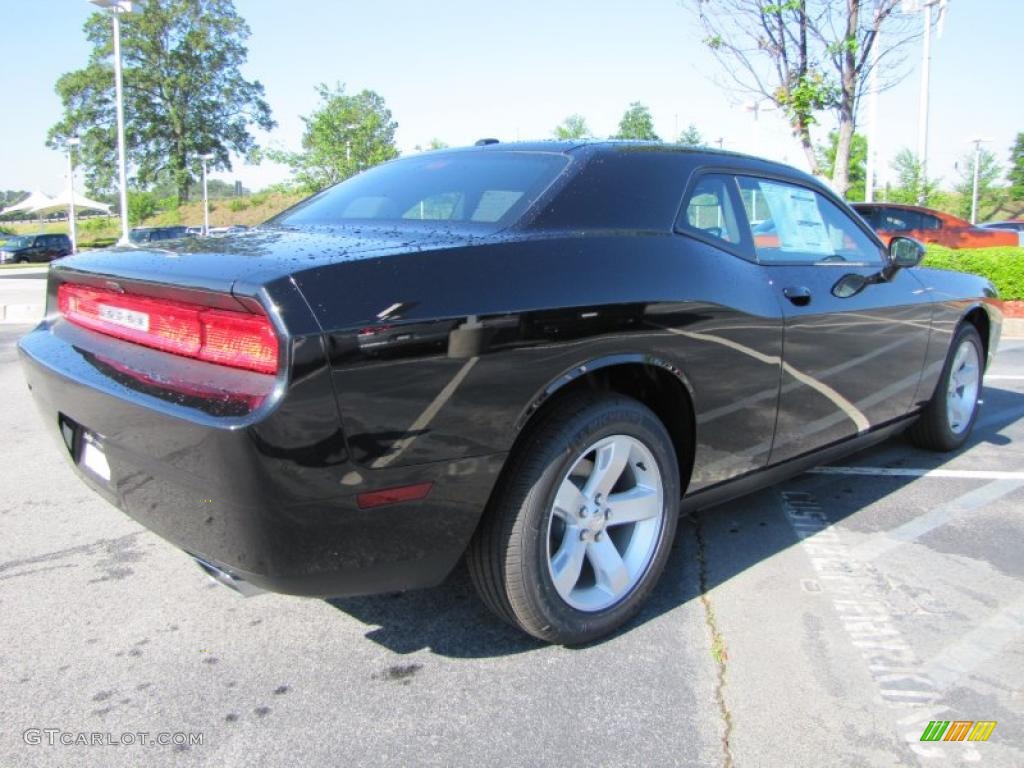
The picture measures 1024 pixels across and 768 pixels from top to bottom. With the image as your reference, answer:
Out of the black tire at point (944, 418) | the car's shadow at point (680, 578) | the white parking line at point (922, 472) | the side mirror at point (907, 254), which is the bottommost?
the car's shadow at point (680, 578)

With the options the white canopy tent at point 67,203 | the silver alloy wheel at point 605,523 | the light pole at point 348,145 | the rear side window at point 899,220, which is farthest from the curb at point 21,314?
the white canopy tent at point 67,203

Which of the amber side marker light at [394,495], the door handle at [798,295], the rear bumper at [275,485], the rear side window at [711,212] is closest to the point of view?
the rear bumper at [275,485]

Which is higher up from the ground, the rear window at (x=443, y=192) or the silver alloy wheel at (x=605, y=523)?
the rear window at (x=443, y=192)

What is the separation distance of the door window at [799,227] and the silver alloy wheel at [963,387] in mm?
1110

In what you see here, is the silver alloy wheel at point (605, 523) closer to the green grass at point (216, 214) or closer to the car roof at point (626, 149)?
the car roof at point (626, 149)

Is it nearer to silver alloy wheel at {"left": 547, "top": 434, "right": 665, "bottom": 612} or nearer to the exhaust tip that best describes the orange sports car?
silver alloy wheel at {"left": 547, "top": 434, "right": 665, "bottom": 612}

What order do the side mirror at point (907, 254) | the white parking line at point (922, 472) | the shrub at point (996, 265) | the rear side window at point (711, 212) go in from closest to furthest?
1. the rear side window at point (711, 212)
2. the side mirror at point (907, 254)
3. the white parking line at point (922, 472)
4. the shrub at point (996, 265)

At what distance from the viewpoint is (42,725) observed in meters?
2.22

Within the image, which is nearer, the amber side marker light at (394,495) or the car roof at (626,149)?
the amber side marker light at (394,495)

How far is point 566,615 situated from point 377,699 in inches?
24.1

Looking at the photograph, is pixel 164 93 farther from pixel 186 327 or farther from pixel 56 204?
pixel 186 327

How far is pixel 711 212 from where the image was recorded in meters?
3.07

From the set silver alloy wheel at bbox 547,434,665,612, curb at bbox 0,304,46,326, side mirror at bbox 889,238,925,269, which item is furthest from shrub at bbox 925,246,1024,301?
curb at bbox 0,304,46,326

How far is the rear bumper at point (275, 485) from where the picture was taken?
1.92 metres
